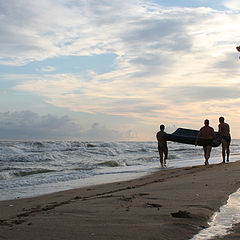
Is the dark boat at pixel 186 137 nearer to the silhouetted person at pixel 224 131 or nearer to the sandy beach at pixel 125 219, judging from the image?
the silhouetted person at pixel 224 131

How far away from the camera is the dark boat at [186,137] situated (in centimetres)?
1437

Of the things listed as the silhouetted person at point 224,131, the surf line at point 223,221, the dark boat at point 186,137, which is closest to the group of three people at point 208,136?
the silhouetted person at point 224,131

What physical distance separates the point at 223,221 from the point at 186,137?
12.6 meters

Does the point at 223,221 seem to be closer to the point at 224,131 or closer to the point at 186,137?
the point at 224,131

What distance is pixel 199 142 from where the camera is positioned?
1435 cm

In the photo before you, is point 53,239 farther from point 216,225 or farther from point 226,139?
point 226,139

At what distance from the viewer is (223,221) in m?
3.89

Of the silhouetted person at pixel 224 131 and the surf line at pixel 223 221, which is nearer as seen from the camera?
the surf line at pixel 223 221

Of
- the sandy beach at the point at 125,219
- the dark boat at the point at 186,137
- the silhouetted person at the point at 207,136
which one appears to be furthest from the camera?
the dark boat at the point at 186,137

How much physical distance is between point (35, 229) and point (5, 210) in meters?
2.27

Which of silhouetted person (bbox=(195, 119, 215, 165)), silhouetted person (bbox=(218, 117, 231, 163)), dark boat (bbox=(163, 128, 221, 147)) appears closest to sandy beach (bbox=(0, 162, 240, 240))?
silhouetted person (bbox=(195, 119, 215, 165))

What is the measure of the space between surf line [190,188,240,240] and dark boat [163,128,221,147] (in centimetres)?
936

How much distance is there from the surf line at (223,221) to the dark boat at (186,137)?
9.36 m

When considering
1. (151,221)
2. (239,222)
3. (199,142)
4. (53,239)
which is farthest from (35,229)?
(199,142)
